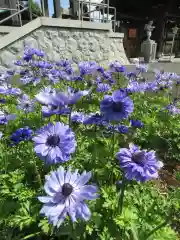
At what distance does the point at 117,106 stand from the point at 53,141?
390 millimetres

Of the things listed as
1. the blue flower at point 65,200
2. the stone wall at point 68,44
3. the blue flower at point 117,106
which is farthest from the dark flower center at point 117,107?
the stone wall at point 68,44

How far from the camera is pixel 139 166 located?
0.91 metres

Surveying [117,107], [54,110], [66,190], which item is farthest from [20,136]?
[66,190]

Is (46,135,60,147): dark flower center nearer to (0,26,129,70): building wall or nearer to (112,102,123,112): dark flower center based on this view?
(112,102,123,112): dark flower center

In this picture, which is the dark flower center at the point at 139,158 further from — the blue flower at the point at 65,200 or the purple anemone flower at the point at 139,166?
the blue flower at the point at 65,200

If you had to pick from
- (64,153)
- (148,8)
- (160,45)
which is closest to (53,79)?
(64,153)

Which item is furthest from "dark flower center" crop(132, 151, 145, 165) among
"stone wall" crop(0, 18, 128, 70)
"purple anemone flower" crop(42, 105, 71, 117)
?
"stone wall" crop(0, 18, 128, 70)

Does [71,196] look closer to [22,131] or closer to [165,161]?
[22,131]

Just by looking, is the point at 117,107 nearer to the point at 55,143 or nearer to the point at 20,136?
the point at 55,143

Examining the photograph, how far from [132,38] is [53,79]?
16.7 m

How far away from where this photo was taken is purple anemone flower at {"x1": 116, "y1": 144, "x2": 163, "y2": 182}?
0.90 meters

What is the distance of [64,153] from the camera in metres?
0.95

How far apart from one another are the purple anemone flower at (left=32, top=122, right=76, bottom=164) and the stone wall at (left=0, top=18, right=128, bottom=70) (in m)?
4.37

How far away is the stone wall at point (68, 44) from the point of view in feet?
16.6
